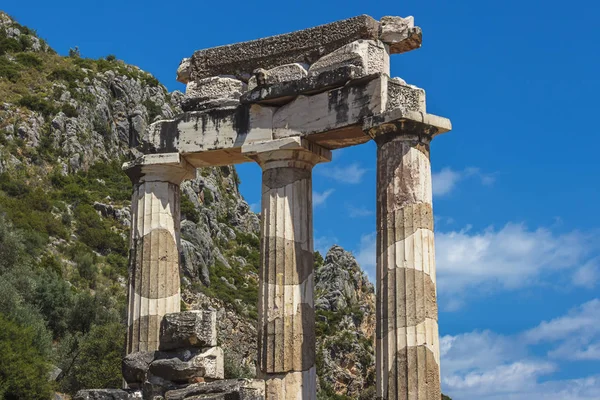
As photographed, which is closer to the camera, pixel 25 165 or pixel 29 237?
pixel 29 237

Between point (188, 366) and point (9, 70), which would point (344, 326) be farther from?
point (188, 366)

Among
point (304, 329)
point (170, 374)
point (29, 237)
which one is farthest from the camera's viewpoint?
point (29, 237)

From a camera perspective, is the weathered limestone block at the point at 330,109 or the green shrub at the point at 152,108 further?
the green shrub at the point at 152,108

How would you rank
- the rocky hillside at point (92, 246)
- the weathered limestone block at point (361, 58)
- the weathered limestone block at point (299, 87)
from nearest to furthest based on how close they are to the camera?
the weathered limestone block at point (299, 87) < the weathered limestone block at point (361, 58) < the rocky hillside at point (92, 246)

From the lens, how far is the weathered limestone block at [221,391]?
18.2 m

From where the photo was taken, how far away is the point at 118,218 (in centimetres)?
7381

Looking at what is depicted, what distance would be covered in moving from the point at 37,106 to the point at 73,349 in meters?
34.7

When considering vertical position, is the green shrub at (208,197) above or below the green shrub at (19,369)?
above

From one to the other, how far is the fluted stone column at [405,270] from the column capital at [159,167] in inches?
210

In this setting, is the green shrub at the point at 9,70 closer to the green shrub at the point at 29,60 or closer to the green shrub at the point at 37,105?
the green shrub at the point at 29,60

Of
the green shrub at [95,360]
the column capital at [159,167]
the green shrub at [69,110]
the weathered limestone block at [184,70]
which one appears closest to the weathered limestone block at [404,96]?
the column capital at [159,167]

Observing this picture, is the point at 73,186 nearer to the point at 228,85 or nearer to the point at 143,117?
the point at 143,117

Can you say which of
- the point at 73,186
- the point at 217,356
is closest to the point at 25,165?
the point at 73,186

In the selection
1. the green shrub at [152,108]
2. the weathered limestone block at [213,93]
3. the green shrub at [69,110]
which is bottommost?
the weathered limestone block at [213,93]
